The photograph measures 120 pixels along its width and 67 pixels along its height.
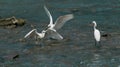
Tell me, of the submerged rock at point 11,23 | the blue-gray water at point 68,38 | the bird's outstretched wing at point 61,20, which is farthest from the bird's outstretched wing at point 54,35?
the submerged rock at point 11,23

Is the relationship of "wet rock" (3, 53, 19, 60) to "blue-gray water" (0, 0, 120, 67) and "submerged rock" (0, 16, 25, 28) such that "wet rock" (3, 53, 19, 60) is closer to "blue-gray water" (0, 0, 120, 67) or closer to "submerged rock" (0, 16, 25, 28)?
"blue-gray water" (0, 0, 120, 67)

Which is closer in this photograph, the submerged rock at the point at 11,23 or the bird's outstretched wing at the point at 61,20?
the bird's outstretched wing at the point at 61,20

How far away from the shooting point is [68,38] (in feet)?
59.2

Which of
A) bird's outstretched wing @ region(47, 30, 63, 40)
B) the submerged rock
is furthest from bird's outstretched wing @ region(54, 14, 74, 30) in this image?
the submerged rock

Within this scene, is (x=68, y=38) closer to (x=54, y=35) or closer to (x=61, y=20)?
(x=54, y=35)

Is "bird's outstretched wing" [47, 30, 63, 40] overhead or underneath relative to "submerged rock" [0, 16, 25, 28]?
underneath

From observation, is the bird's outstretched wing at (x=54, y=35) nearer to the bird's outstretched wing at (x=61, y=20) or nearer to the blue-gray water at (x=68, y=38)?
the blue-gray water at (x=68, y=38)

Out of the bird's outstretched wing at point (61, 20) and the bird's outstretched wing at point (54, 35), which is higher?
the bird's outstretched wing at point (61, 20)

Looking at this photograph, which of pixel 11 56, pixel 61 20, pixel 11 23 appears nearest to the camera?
pixel 11 56

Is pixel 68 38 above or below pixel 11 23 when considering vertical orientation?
below

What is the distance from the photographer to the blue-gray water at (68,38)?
14391mm

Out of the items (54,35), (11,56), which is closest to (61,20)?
(54,35)

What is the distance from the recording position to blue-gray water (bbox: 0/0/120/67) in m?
14.4

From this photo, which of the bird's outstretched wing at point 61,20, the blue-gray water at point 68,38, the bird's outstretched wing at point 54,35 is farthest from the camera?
the bird's outstretched wing at point 54,35
